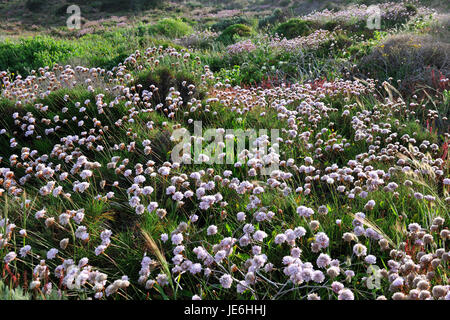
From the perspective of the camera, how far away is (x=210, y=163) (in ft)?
13.9

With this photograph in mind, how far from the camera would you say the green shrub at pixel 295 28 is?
44.5 feet

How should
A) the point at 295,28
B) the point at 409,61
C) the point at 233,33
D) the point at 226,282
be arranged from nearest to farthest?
the point at 226,282 < the point at 409,61 < the point at 295,28 < the point at 233,33

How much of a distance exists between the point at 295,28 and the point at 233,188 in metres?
12.1

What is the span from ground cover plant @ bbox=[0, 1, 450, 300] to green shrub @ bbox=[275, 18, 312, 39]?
14.5ft

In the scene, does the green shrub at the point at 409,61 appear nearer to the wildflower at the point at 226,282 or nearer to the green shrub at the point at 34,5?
the wildflower at the point at 226,282

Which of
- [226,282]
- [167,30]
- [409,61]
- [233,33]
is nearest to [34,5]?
[167,30]

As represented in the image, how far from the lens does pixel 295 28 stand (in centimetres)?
1393

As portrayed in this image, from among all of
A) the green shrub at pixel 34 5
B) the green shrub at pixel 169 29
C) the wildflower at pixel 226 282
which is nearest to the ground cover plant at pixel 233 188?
the wildflower at pixel 226 282

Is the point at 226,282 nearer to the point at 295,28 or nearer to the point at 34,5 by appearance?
the point at 295,28

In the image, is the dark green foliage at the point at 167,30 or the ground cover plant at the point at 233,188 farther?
the dark green foliage at the point at 167,30

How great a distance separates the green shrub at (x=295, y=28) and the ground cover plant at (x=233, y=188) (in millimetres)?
4430

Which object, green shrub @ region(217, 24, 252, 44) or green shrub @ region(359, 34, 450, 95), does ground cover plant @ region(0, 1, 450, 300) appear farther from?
green shrub @ region(217, 24, 252, 44)

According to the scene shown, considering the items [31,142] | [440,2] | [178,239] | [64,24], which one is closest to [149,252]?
[178,239]
